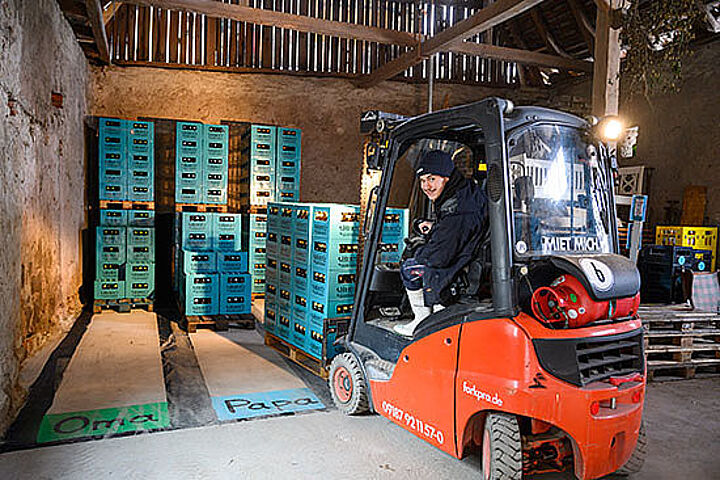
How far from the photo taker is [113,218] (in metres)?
8.84

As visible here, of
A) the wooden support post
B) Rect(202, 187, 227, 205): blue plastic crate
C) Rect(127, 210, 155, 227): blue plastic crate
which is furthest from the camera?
Rect(202, 187, 227, 205): blue plastic crate

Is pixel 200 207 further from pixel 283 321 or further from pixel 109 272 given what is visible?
pixel 283 321

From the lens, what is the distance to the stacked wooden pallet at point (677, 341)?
6078mm

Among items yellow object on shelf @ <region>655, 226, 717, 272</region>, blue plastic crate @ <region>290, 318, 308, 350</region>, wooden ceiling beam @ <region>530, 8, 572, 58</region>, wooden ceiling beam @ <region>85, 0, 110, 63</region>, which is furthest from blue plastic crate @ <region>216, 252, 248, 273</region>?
wooden ceiling beam @ <region>530, 8, 572, 58</region>

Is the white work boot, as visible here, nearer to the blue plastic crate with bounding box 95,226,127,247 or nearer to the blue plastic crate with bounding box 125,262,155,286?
the blue plastic crate with bounding box 125,262,155,286

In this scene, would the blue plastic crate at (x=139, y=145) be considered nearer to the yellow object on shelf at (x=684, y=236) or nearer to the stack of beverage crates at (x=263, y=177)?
the stack of beverage crates at (x=263, y=177)

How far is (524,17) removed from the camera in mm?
13070

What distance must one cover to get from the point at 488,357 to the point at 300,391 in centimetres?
257

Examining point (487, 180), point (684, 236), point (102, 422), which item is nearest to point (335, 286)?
point (102, 422)

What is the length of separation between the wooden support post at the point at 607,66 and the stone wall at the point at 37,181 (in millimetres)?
5928

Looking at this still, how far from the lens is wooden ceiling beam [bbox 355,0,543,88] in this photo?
733cm

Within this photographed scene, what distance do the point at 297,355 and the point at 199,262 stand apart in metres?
2.44

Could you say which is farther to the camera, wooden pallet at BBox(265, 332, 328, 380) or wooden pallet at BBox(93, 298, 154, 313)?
wooden pallet at BBox(93, 298, 154, 313)

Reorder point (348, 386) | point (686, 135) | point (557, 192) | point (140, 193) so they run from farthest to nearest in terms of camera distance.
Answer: point (686, 135) → point (140, 193) → point (348, 386) → point (557, 192)
